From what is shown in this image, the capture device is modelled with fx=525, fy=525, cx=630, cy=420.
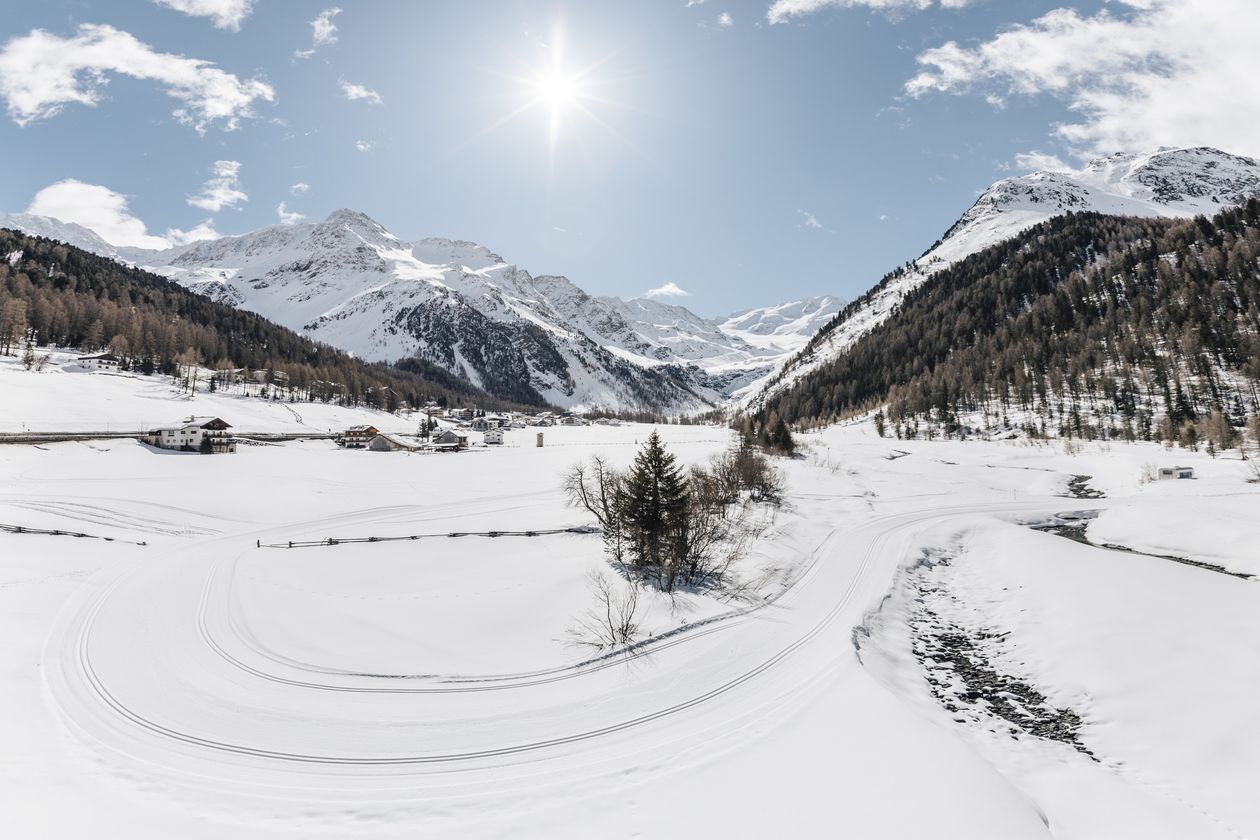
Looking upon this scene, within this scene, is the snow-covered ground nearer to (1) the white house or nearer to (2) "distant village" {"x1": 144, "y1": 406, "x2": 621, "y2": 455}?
(1) the white house

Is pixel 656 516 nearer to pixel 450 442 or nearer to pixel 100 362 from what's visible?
pixel 450 442

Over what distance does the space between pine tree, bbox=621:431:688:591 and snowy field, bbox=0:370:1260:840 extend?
3.48 metres

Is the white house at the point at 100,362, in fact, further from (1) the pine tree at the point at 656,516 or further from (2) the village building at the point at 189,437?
(1) the pine tree at the point at 656,516

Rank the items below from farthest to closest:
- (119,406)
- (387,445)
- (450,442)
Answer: (450,442)
(387,445)
(119,406)

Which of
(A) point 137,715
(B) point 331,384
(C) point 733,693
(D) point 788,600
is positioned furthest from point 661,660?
(B) point 331,384

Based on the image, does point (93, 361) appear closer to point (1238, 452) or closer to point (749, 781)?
point (749, 781)

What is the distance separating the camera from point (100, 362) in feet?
419

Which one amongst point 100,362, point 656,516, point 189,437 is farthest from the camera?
point 100,362

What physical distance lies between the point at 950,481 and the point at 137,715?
296 feet

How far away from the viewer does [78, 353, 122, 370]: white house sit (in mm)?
123750

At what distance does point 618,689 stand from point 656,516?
15.3 metres

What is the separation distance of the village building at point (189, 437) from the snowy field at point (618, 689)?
126 ft

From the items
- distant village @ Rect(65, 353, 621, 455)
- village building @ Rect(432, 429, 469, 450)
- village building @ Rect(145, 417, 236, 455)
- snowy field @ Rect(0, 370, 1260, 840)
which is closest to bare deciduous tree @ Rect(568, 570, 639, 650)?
snowy field @ Rect(0, 370, 1260, 840)

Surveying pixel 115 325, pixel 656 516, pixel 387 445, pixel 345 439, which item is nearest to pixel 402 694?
pixel 656 516
